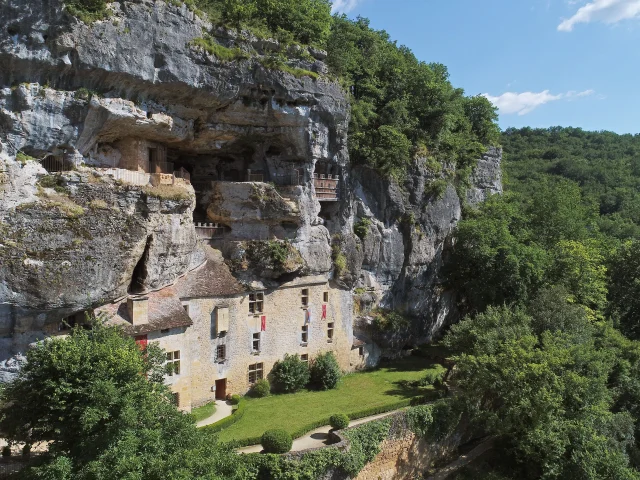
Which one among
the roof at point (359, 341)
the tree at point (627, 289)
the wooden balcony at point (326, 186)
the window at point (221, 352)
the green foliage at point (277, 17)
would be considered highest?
the green foliage at point (277, 17)

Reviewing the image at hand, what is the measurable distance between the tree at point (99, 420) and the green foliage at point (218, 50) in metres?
15.6

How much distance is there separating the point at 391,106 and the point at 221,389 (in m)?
23.0

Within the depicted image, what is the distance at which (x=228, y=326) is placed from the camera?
2812 cm

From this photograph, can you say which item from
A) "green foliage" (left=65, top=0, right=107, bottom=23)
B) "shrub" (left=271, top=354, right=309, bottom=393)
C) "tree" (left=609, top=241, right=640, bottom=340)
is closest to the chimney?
"shrub" (left=271, top=354, right=309, bottom=393)

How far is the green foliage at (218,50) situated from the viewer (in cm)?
2577

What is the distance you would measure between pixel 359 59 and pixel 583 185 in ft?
143

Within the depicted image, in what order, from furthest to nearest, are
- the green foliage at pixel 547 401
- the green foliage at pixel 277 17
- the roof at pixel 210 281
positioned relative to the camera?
the green foliage at pixel 277 17 → the roof at pixel 210 281 → the green foliage at pixel 547 401

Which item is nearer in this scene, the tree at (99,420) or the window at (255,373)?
the tree at (99,420)

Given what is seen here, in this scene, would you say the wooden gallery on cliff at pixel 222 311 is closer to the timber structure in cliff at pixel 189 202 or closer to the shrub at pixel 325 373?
the timber structure in cliff at pixel 189 202

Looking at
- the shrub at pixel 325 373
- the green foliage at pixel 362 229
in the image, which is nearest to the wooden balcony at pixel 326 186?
the green foliage at pixel 362 229

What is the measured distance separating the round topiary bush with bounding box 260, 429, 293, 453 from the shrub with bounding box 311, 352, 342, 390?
9.15 meters

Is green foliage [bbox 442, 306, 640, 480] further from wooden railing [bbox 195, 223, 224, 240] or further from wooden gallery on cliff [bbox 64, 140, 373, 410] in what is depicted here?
wooden railing [bbox 195, 223, 224, 240]

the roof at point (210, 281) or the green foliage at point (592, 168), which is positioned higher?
the green foliage at point (592, 168)

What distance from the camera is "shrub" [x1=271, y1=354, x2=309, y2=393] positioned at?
2961cm
